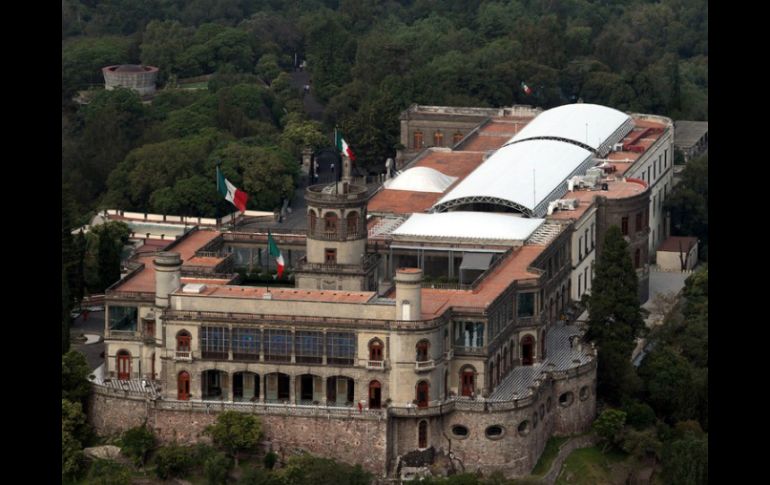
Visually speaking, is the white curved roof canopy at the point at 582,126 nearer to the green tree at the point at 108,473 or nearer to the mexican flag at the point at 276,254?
the mexican flag at the point at 276,254

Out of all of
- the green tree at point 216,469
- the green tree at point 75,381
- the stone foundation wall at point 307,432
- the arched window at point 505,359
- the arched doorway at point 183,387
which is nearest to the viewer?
the green tree at point 216,469

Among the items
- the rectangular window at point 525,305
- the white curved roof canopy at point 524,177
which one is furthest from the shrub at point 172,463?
the white curved roof canopy at point 524,177

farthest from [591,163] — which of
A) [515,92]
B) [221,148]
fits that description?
[515,92]

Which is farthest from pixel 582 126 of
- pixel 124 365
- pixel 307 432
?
pixel 307 432

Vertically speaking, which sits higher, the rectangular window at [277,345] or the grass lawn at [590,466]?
the rectangular window at [277,345]

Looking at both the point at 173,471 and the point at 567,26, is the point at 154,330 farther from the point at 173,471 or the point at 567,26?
the point at 567,26
